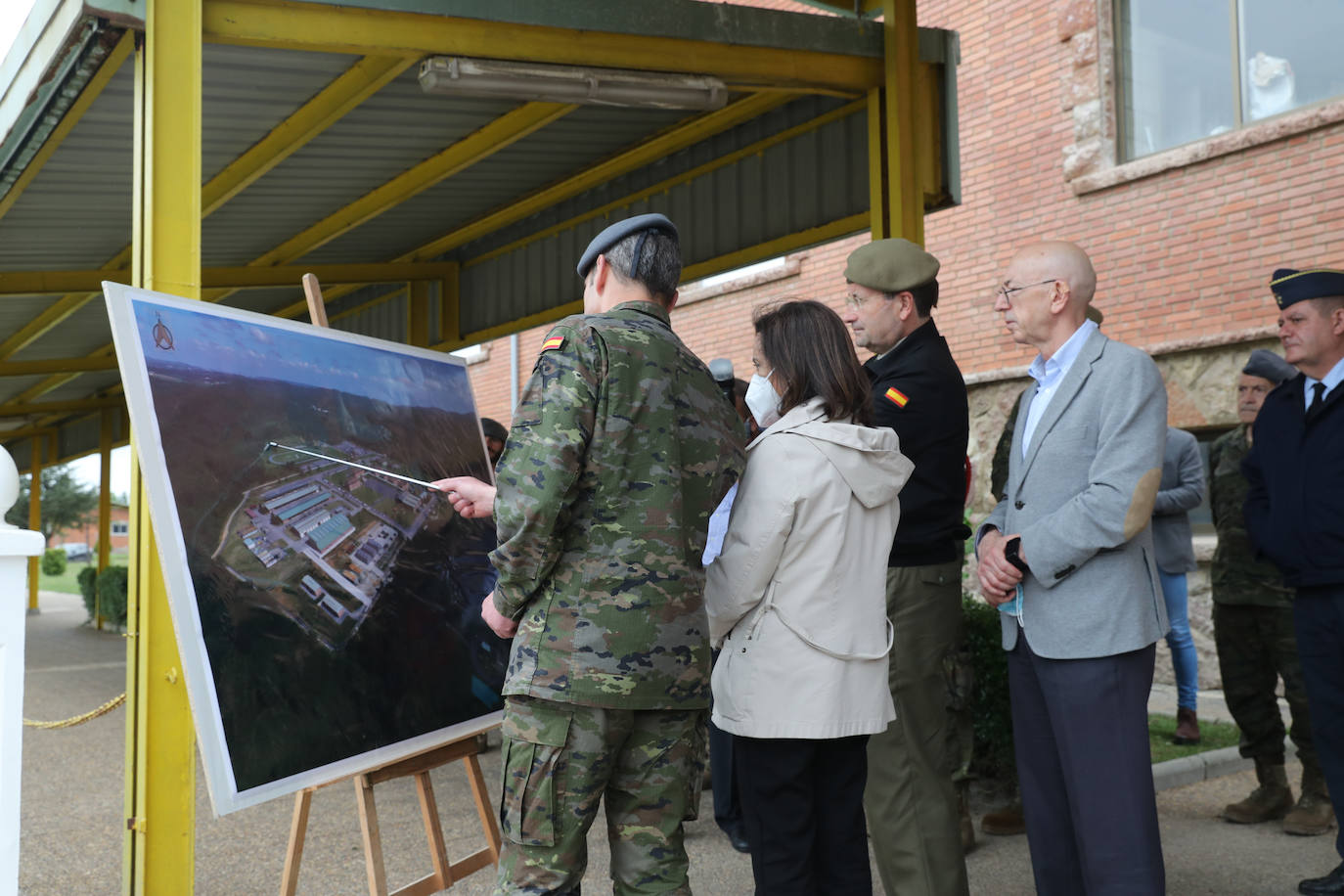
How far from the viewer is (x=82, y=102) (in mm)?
4566

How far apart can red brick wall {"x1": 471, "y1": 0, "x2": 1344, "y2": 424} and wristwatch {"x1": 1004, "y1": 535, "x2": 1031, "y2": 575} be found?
6.01 meters

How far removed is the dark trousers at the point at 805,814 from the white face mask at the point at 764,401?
0.90 m

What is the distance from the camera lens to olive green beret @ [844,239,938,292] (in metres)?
3.50

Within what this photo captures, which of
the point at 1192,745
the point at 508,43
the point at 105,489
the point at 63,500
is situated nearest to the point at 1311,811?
the point at 1192,745

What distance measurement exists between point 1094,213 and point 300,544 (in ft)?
26.8

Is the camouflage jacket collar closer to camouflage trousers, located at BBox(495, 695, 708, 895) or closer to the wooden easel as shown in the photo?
camouflage trousers, located at BBox(495, 695, 708, 895)

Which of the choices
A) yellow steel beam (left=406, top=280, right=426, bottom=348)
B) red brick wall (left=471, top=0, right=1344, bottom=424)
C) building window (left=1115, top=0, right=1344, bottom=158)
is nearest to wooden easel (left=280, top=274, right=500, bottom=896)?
red brick wall (left=471, top=0, right=1344, bottom=424)

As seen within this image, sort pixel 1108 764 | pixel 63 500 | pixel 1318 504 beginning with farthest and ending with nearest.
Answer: pixel 63 500, pixel 1318 504, pixel 1108 764

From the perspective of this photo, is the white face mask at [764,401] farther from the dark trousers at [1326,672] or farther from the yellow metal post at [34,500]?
the yellow metal post at [34,500]

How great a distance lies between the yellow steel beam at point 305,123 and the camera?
5.30 meters

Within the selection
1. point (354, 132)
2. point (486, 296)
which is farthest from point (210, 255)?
point (354, 132)

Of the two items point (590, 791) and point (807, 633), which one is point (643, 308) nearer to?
point (807, 633)

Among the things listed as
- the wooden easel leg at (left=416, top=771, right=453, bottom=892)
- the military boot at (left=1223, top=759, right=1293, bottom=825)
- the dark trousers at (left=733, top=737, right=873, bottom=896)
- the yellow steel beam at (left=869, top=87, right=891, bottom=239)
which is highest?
the yellow steel beam at (left=869, top=87, right=891, bottom=239)

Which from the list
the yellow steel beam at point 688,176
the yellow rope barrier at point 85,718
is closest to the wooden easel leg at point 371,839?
the yellow rope barrier at point 85,718
